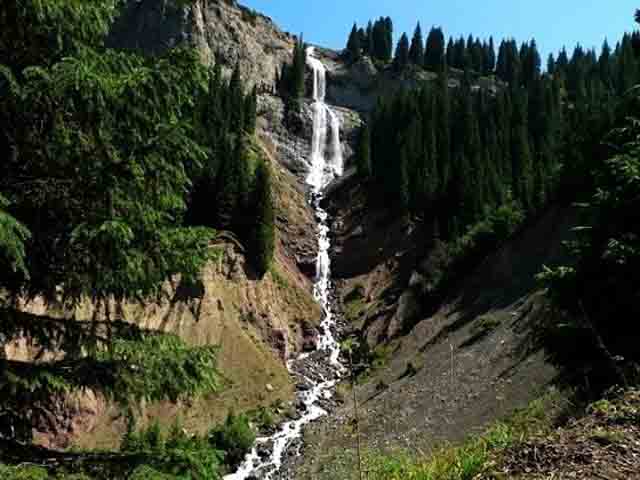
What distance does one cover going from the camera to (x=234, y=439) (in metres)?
36.2

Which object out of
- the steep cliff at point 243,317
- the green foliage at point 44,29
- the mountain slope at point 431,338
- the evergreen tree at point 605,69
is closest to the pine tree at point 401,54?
the evergreen tree at point 605,69

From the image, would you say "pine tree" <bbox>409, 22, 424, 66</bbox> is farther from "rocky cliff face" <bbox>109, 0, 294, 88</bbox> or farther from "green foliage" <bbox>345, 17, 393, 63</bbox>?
"rocky cliff face" <bbox>109, 0, 294, 88</bbox>

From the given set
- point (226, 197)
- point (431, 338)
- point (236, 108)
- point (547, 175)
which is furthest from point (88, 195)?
point (236, 108)

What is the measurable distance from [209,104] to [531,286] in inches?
1839

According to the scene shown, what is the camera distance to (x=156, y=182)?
714 cm

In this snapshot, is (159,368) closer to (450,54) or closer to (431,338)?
(431,338)

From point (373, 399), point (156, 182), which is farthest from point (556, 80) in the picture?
point (156, 182)

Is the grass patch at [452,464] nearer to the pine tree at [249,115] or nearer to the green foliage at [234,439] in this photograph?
the green foliage at [234,439]

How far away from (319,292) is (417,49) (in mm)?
89146

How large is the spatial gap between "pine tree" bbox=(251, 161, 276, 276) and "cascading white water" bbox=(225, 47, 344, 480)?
29.7 feet

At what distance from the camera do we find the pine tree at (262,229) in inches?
2153

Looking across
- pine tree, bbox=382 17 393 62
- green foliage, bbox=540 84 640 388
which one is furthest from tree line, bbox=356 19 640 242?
pine tree, bbox=382 17 393 62

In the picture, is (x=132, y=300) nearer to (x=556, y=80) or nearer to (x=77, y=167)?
(x=77, y=167)

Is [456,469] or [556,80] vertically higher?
[556,80]
